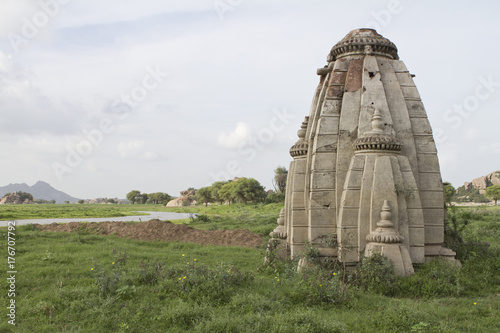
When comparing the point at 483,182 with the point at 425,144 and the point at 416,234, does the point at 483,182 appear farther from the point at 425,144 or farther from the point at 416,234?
the point at 416,234

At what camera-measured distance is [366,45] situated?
9.02m

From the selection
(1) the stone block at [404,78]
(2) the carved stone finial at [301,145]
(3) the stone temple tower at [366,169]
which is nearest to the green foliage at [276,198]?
(2) the carved stone finial at [301,145]

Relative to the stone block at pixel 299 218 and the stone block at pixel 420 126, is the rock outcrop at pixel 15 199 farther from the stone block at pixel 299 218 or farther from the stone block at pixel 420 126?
the stone block at pixel 420 126

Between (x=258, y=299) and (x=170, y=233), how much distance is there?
9888mm

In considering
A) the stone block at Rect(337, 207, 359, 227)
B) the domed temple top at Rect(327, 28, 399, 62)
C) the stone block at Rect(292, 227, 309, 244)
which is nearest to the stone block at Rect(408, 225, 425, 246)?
the stone block at Rect(337, 207, 359, 227)

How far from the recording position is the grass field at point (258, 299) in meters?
5.52

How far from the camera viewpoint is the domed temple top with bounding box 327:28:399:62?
902cm

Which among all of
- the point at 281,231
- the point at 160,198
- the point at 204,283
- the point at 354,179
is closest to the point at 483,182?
the point at 160,198

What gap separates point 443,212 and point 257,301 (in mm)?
4734

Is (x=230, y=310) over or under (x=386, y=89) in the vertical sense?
under

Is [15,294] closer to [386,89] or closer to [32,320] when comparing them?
[32,320]

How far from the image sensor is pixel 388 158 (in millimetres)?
7766

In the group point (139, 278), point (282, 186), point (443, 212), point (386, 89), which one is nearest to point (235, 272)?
point (139, 278)

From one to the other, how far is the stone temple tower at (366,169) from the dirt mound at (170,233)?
554 cm
